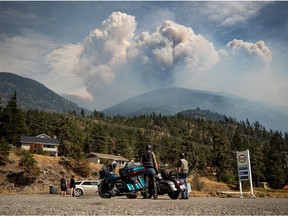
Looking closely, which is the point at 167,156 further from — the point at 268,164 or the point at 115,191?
the point at 115,191

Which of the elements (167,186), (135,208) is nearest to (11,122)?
(167,186)

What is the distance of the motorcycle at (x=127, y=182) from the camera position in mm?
11492

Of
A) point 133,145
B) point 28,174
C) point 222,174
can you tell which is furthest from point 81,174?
point 133,145

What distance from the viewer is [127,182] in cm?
1165

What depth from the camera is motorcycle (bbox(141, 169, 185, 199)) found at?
Result: 11133mm

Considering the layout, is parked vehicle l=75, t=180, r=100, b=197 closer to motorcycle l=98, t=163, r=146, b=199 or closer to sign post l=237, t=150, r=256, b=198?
sign post l=237, t=150, r=256, b=198

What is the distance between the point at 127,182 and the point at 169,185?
5.45 feet

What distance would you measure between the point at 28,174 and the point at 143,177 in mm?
41505

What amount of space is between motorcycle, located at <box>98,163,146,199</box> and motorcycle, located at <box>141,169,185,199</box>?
46 cm

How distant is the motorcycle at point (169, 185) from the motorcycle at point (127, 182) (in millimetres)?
457

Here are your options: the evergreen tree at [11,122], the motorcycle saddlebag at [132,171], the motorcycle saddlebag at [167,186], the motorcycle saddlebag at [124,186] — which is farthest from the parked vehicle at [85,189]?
the evergreen tree at [11,122]

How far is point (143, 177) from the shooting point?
1154 cm

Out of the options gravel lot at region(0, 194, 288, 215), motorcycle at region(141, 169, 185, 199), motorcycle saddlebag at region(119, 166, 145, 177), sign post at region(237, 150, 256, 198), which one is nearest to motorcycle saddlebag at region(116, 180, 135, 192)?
motorcycle saddlebag at region(119, 166, 145, 177)

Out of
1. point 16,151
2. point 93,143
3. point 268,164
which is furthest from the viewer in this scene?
point 93,143
